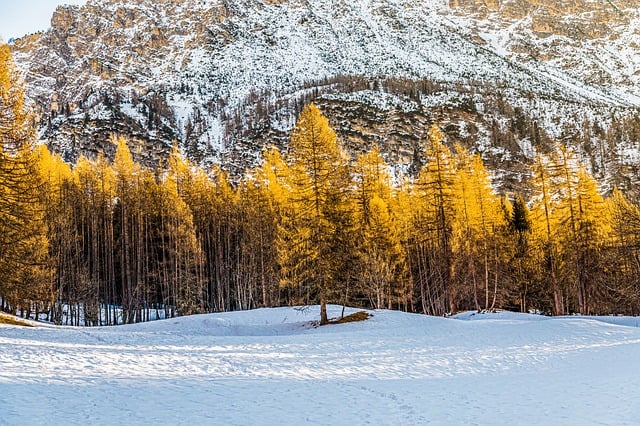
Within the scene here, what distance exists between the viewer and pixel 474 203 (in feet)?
107

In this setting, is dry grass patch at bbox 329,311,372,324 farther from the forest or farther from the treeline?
the treeline

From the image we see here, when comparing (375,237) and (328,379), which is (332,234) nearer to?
(375,237)

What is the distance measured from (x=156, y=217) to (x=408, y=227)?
77.0ft

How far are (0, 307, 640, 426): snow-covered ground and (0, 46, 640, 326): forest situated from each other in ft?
21.4

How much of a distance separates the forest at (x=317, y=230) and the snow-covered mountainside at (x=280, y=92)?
70.7 m

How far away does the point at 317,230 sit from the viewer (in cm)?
2323

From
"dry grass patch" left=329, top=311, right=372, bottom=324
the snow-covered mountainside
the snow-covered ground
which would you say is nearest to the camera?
the snow-covered ground

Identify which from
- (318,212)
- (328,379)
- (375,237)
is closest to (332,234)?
(318,212)

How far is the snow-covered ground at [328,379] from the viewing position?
820 centimetres

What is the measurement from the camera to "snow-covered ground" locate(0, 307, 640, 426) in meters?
8.20

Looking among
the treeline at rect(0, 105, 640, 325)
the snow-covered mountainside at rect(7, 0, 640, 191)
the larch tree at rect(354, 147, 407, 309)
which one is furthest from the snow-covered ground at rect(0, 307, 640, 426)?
the snow-covered mountainside at rect(7, 0, 640, 191)

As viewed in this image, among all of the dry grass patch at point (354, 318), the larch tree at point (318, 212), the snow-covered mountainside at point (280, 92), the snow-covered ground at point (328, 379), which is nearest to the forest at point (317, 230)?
the larch tree at point (318, 212)

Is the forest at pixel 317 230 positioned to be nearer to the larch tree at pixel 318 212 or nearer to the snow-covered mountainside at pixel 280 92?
the larch tree at pixel 318 212

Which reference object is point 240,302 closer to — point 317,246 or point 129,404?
point 317,246
